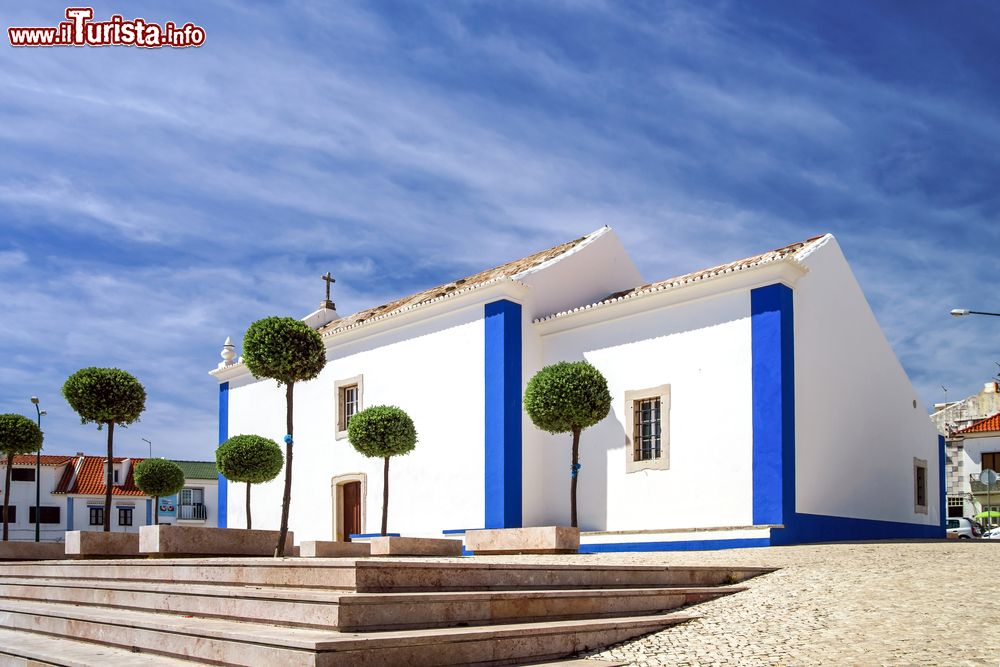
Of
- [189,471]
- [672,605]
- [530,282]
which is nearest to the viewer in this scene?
[672,605]

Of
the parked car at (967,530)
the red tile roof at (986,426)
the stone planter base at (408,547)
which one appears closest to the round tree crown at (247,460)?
the stone planter base at (408,547)

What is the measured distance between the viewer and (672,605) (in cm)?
888

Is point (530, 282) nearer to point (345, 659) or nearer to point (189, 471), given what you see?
point (345, 659)

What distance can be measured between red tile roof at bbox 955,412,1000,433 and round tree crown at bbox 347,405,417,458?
3239 cm

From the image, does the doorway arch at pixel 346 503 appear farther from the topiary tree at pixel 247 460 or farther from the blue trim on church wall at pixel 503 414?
the blue trim on church wall at pixel 503 414

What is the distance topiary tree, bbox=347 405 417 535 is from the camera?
18062mm

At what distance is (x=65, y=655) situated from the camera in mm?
7422

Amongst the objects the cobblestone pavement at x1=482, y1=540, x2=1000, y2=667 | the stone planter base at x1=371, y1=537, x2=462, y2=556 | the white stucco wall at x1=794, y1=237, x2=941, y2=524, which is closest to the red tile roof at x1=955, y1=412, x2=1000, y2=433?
the white stucco wall at x1=794, y1=237, x2=941, y2=524

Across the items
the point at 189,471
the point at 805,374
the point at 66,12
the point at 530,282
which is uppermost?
the point at 66,12

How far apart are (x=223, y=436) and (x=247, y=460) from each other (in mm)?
8886

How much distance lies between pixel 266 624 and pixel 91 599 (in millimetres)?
4050

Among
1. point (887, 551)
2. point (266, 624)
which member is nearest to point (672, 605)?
point (266, 624)

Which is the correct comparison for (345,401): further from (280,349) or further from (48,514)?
(48,514)

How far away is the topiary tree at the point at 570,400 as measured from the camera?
1576 cm
